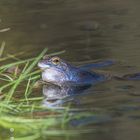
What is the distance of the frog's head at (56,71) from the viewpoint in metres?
8.10

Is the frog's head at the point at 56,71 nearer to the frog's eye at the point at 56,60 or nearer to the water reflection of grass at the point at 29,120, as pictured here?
the frog's eye at the point at 56,60

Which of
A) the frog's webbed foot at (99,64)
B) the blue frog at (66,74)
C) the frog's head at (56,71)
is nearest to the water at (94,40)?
the frog's webbed foot at (99,64)

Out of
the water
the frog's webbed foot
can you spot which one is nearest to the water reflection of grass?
Result: the water

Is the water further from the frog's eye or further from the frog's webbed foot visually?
the frog's eye

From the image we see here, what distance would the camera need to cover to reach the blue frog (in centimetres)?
817

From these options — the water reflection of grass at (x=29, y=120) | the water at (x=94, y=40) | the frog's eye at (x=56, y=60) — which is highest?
the water reflection of grass at (x=29, y=120)

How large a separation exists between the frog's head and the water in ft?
1.98

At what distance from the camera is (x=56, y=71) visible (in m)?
8.33

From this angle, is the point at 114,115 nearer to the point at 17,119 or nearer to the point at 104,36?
the point at 17,119

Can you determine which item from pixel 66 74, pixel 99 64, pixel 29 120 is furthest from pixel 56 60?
pixel 29 120

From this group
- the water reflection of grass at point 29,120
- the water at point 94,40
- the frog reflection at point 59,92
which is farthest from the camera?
the frog reflection at point 59,92

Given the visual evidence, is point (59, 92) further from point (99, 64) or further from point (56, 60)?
point (99, 64)

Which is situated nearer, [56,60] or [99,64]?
[56,60]

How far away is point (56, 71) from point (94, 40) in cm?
237
